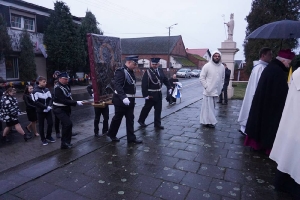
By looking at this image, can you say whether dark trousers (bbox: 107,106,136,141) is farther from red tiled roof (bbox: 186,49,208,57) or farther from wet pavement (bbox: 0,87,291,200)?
red tiled roof (bbox: 186,49,208,57)

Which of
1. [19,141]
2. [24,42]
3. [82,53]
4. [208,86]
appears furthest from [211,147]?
[82,53]

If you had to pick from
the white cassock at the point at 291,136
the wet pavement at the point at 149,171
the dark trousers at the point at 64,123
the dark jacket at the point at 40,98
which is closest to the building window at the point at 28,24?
the dark jacket at the point at 40,98

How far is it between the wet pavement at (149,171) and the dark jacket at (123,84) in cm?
94

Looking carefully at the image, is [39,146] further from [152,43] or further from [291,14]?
[152,43]

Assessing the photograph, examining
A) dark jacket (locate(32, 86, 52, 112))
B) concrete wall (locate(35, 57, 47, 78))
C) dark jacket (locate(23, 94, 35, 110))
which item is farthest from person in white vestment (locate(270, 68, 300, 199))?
concrete wall (locate(35, 57, 47, 78))

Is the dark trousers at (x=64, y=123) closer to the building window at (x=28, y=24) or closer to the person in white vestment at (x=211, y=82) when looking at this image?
the person in white vestment at (x=211, y=82)

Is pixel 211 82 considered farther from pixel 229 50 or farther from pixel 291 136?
pixel 229 50

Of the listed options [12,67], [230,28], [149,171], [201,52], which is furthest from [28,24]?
[201,52]

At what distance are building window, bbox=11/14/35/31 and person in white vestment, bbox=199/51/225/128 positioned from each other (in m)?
16.2

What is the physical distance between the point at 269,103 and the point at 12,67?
713 inches

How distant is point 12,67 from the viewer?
16.9m

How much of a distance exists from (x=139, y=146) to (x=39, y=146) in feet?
7.51

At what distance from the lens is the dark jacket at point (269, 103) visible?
140 inches

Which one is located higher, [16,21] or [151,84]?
[16,21]
